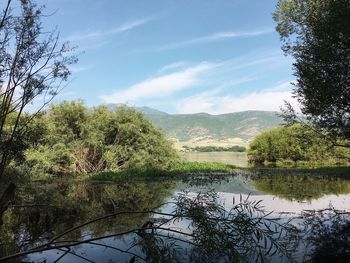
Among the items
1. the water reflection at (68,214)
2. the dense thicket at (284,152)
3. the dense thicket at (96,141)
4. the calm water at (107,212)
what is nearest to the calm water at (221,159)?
the dense thicket at (284,152)

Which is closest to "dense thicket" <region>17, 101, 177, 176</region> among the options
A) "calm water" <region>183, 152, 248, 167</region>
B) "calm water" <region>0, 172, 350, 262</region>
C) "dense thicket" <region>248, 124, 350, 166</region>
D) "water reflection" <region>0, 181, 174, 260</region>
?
"calm water" <region>183, 152, 248, 167</region>

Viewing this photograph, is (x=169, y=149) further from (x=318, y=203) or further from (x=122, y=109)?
(x=318, y=203)

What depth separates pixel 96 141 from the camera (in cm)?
3108

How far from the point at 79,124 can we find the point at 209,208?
26.9 m

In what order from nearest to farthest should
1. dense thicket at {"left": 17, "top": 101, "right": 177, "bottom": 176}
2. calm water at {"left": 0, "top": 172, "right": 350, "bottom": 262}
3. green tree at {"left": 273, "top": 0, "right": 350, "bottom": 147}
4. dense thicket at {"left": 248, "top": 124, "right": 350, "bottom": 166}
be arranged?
calm water at {"left": 0, "top": 172, "right": 350, "bottom": 262}
green tree at {"left": 273, "top": 0, "right": 350, "bottom": 147}
dense thicket at {"left": 17, "top": 101, "right": 177, "bottom": 176}
dense thicket at {"left": 248, "top": 124, "right": 350, "bottom": 166}

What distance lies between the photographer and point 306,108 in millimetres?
17609

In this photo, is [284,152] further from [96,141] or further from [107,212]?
[107,212]

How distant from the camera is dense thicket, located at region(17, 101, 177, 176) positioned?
30.7m

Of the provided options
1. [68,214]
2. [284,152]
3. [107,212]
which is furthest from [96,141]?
[284,152]

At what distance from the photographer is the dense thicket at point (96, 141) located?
1208 inches

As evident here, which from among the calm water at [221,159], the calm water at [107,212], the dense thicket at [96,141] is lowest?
the calm water at [221,159]

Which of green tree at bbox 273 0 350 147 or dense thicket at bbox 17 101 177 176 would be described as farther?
dense thicket at bbox 17 101 177 176

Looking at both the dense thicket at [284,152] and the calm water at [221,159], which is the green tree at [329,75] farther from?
the dense thicket at [284,152]

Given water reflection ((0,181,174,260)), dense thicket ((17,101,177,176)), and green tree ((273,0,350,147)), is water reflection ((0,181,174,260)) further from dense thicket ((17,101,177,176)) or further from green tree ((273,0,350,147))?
dense thicket ((17,101,177,176))
